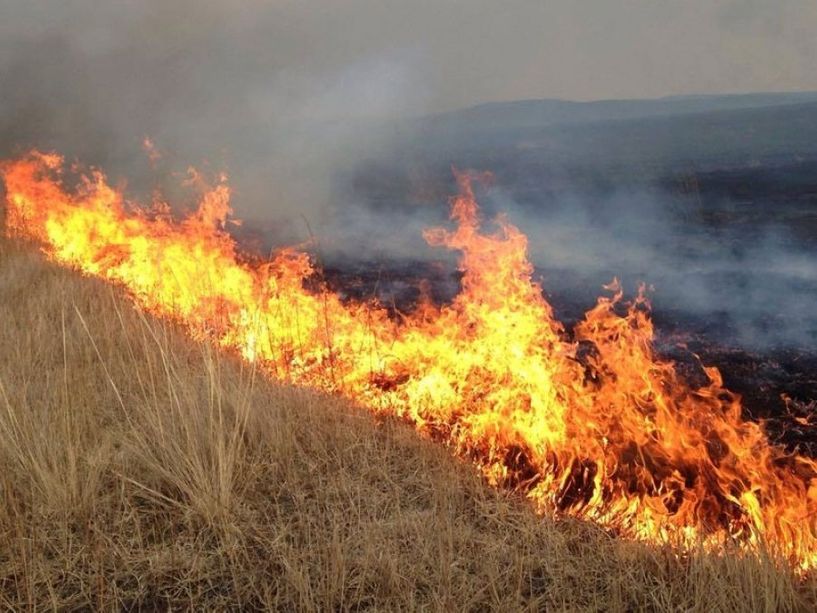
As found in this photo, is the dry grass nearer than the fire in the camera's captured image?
Yes

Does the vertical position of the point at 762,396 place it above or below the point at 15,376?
below

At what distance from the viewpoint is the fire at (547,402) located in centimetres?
336

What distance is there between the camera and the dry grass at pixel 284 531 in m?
2.37

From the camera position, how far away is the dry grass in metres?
2.37

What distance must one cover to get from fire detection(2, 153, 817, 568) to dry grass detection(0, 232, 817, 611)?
12.6 inches

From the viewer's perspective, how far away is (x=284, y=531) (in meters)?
2.71

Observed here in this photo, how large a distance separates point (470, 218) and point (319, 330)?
10.2 metres

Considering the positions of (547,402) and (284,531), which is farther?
(547,402)

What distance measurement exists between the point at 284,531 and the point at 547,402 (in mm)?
2201

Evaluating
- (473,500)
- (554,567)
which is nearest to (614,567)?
(554,567)

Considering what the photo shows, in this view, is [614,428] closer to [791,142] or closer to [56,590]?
[56,590]

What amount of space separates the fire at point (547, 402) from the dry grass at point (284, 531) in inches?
12.6

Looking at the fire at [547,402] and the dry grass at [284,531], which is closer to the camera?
the dry grass at [284,531]

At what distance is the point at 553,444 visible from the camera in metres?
4.01
